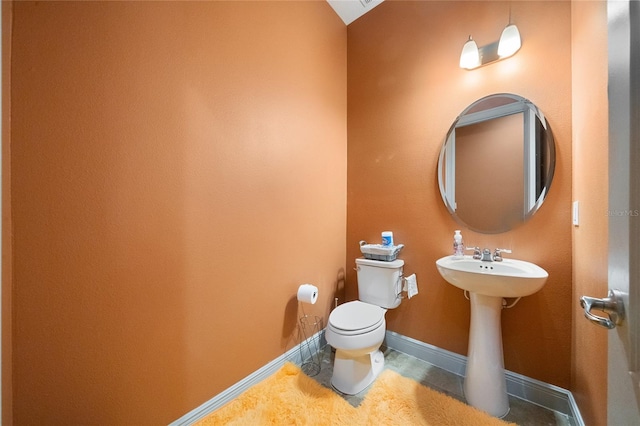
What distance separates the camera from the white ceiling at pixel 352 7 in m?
1.97

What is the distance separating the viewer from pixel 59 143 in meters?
0.83

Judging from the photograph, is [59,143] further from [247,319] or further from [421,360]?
[421,360]

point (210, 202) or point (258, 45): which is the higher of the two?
point (258, 45)

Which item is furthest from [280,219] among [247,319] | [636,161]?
[636,161]

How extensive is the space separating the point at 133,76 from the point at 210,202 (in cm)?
62

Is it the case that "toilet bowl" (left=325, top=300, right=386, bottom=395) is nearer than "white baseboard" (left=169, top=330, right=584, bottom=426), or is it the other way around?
"white baseboard" (left=169, top=330, right=584, bottom=426)

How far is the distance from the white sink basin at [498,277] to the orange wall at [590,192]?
0.59 feet

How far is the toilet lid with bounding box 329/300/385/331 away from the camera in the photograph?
1402mm

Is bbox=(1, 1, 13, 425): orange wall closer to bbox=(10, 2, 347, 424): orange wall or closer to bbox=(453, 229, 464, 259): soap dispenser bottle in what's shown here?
bbox=(10, 2, 347, 424): orange wall

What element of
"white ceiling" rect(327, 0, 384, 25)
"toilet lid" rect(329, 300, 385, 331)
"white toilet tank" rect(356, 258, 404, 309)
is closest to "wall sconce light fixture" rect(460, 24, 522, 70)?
"white ceiling" rect(327, 0, 384, 25)

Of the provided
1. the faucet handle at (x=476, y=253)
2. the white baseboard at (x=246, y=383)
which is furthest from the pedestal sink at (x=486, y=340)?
the white baseboard at (x=246, y=383)

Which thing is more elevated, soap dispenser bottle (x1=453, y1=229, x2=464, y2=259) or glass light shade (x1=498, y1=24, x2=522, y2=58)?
glass light shade (x1=498, y1=24, x2=522, y2=58)

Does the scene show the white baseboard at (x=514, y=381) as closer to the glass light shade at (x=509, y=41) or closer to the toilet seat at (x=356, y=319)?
the toilet seat at (x=356, y=319)

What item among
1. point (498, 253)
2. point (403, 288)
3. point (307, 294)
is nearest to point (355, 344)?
point (307, 294)
